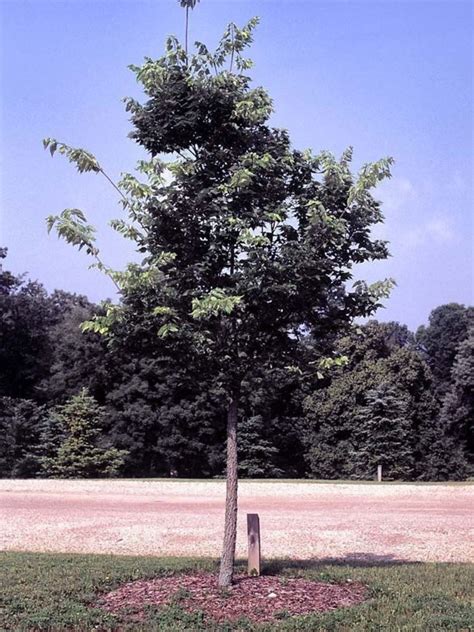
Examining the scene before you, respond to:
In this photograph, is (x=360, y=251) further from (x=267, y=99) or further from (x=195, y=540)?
(x=195, y=540)

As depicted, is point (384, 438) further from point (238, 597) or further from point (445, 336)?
point (238, 597)

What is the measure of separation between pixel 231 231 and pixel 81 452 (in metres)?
26.2

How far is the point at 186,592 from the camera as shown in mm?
7090

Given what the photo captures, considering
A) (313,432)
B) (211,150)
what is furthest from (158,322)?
(313,432)

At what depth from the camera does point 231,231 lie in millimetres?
7445

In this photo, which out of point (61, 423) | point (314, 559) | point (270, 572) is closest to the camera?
point (270, 572)

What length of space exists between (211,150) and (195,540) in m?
7.38

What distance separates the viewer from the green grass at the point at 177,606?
6.09 metres

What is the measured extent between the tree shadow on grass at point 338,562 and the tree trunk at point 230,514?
123cm

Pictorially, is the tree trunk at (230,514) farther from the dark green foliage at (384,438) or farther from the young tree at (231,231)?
the dark green foliage at (384,438)

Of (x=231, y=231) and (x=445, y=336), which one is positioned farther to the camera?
(x=445, y=336)

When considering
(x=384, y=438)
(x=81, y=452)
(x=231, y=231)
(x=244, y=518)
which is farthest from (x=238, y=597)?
(x=384, y=438)

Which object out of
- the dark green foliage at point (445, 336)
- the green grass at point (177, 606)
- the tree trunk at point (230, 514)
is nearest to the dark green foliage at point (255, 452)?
the dark green foliage at point (445, 336)

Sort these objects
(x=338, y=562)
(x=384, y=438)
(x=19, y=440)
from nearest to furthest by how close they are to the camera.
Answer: (x=338, y=562)
(x=384, y=438)
(x=19, y=440)
